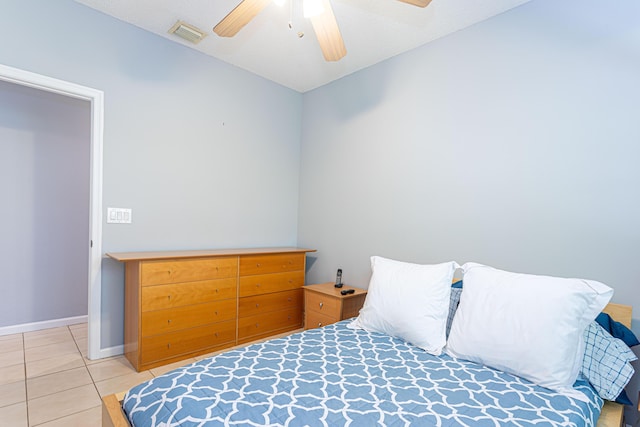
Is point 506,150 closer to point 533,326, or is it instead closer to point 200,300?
point 533,326

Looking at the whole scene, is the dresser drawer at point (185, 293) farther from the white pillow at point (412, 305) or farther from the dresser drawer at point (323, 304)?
the white pillow at point (412, 305)

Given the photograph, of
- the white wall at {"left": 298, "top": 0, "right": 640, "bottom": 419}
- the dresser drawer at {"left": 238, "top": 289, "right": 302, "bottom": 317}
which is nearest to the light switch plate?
the dresser drawer at {"left": 238, "top": 289, "right": 302, "bottom": 317}

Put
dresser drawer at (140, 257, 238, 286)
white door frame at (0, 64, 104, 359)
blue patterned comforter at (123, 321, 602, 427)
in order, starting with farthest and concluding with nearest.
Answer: white door frame at (0, 64, 104, 359), dresser drawer at (140, 257, 238, 286), blue patterned comforter at (123, 321, 602, 427)

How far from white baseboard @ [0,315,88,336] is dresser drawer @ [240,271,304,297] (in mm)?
1966

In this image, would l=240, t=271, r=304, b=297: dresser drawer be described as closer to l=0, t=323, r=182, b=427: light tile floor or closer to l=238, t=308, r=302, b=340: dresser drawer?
l=238, t=308, r=302, b=340: dresser drawer

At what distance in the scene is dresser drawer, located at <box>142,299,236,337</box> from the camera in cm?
238

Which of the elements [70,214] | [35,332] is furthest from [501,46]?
[35,332]

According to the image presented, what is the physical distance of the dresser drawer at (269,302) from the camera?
115 inches

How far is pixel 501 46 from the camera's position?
2258 mm

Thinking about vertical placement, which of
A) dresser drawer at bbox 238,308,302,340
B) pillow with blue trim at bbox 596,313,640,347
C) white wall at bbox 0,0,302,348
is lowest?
dresser drawer at bbox 238,308,302,340

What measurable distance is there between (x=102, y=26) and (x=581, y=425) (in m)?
3.63

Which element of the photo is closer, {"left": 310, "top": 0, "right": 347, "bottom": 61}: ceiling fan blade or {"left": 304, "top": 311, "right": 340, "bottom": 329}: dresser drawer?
{"left": 310, "top": 0, "right": 347, "bottom": 61}: ceiling fan blade

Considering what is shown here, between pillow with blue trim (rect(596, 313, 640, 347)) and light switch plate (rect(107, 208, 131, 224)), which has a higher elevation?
light switch plate (rect(107, 208, 131, 224))

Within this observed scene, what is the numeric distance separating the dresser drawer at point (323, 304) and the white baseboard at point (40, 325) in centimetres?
245
